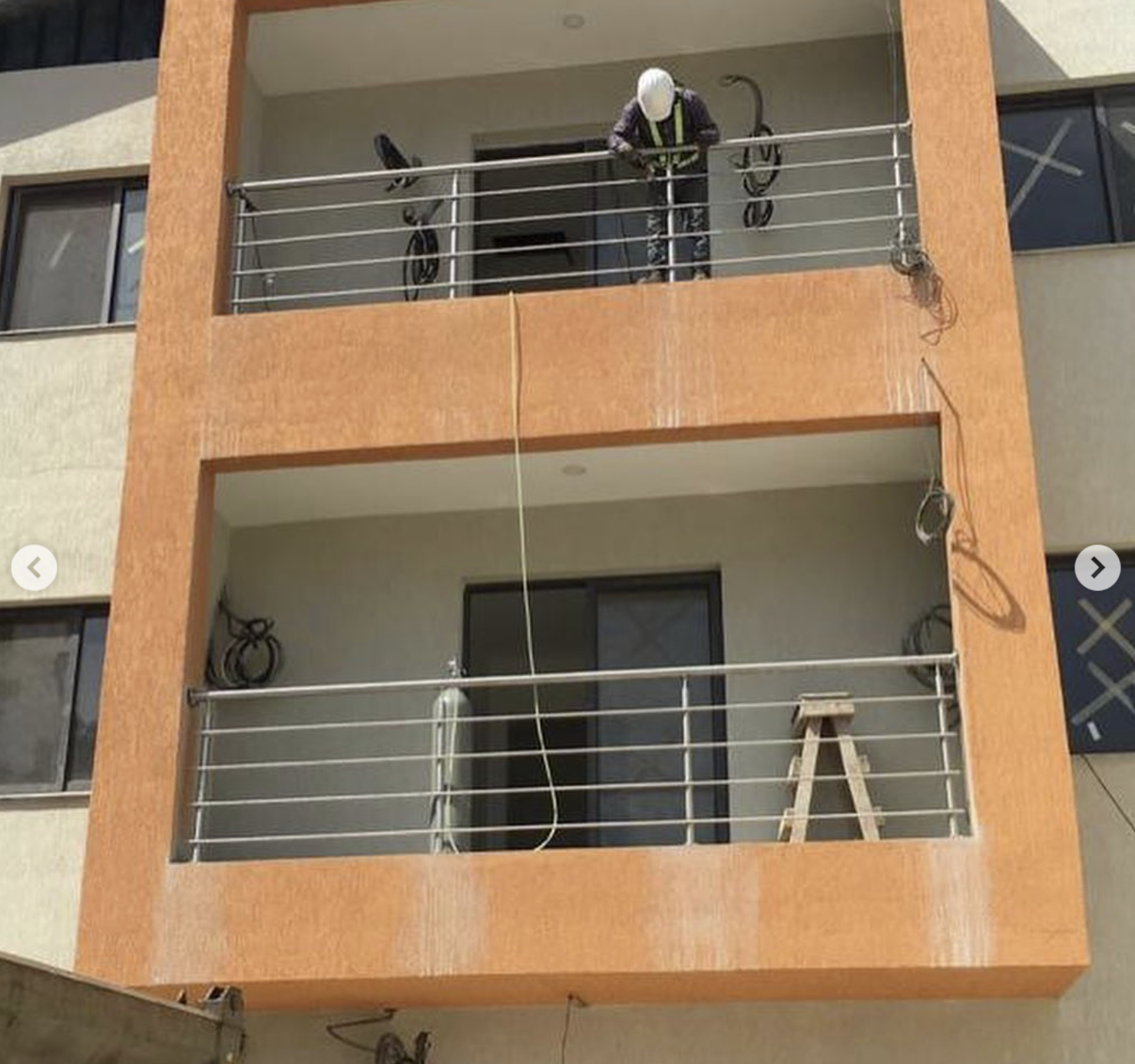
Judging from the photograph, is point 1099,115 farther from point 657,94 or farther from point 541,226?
point 541,226

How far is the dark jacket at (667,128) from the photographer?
1095 centimetres

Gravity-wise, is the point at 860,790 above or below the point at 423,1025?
above

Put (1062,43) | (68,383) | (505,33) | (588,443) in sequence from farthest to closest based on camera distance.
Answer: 1. (505,33)
2. (68,383)
3. (1062,43)
4. (588,443)

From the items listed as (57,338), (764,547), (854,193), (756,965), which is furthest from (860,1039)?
(57,338)

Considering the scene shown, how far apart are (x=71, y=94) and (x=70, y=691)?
15.8 feet

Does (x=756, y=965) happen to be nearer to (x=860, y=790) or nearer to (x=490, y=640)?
(x=860, y=790)

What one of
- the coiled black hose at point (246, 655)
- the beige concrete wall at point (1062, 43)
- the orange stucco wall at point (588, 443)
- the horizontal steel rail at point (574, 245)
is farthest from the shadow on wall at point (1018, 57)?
the coiled black hose at point (246, 655)

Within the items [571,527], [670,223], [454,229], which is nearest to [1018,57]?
[670,223]

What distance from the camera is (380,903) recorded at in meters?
9.41

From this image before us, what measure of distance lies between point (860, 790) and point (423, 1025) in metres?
2.96

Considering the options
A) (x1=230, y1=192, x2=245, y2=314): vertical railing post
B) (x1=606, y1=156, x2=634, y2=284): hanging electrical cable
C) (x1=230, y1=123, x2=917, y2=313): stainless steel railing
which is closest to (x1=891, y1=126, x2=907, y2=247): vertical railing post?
(x1=230, y1=123, x2=917, y2=313): stainless steel railing

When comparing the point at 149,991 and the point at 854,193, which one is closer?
the point at 149,991

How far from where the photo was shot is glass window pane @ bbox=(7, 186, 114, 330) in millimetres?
12820

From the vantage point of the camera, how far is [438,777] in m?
10.3
